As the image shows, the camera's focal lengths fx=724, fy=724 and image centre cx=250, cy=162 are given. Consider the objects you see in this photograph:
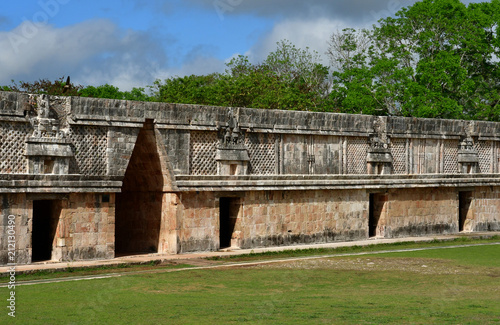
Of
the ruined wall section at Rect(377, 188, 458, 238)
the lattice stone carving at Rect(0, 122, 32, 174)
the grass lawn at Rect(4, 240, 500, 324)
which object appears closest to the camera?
the grass lawn at Rect(4, 240, 500, 324)

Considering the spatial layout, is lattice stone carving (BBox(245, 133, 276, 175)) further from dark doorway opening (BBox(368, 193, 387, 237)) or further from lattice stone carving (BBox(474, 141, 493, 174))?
lattice stone carving (BBox(474, 141, 493, 174))

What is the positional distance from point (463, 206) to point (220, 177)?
10140 millimetres

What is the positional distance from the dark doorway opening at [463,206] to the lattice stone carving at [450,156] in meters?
1.12

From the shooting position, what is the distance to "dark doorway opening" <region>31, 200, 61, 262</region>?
14.5 m

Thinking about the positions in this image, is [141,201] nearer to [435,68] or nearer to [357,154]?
[357,154]

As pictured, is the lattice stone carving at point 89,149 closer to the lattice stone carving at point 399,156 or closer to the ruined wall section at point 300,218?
the ruined wall section at point 300,218

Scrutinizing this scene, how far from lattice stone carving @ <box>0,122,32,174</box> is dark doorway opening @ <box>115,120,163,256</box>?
277 centimetres

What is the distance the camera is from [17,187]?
13.6 metres

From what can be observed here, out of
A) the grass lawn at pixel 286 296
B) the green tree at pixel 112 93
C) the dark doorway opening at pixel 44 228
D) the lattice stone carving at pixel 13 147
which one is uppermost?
the green tree at pixel 112 93

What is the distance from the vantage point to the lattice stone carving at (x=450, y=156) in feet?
72.6

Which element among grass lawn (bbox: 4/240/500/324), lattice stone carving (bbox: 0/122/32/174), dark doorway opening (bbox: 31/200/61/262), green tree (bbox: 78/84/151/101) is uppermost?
green tree (bbox: 78/84/151/101)

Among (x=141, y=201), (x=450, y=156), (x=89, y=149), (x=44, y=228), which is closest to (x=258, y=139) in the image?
(x=141, y=201)

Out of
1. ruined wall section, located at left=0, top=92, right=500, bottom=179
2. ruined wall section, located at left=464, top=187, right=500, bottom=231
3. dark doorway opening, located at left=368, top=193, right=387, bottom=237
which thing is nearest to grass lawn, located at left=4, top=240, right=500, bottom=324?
ruined wall section, located at left=0, top=92, right=500, bottom=179

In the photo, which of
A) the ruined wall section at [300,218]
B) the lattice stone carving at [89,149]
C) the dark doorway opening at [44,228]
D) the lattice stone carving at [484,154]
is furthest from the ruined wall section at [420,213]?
the dark doorway opening at [44,228]
